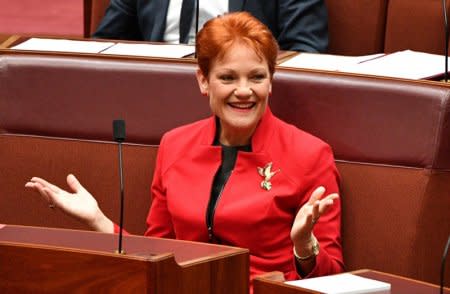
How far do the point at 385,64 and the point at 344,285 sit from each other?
559mm

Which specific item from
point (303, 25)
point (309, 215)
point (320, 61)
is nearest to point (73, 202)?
point (309, 215)

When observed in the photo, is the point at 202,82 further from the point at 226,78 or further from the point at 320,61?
the point at 320,61

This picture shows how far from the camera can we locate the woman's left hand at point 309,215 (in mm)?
1194

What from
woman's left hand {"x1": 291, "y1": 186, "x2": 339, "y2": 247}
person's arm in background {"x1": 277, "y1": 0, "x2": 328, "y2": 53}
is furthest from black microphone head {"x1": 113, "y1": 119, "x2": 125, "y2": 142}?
person's arm in background {"x1": 277, "y1": 0, "x2": 328, "y2": 53}

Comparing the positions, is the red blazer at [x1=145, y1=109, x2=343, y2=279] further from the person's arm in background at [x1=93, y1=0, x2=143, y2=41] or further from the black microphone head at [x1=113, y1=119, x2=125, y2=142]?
the person's arm in background at [x1=93, y1=0, x2=143, y2=41]

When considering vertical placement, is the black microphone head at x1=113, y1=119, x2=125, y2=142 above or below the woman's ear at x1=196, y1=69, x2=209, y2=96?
below

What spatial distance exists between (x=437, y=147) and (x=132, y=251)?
47 centimetres

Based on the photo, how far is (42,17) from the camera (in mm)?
3070

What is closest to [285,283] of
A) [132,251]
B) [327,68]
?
[132,251]

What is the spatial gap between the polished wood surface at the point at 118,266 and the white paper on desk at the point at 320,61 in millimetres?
465

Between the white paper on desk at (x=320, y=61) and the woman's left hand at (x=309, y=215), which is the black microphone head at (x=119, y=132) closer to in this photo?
the woman's left hand at (x=309, y=215)

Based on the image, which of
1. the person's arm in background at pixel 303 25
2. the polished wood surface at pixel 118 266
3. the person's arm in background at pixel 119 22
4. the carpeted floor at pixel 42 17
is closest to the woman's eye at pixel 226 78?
the polished wood surface at pixel 118 266

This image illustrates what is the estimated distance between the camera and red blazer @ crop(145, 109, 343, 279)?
4.54ft

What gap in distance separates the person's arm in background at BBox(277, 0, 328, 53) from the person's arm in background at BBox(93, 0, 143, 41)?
11.3 inches
